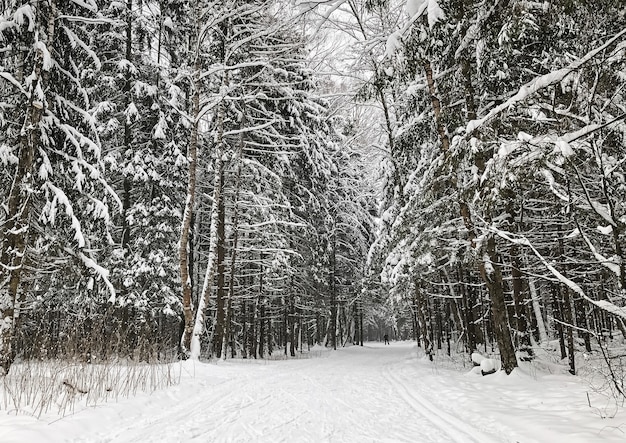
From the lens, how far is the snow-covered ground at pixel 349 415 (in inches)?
171

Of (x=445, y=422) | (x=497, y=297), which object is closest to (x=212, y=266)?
(x=497, y=297)

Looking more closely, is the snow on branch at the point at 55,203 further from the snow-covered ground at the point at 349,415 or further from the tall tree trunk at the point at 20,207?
the snow-covered ground at the point at 349,415

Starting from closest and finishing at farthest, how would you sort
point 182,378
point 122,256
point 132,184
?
1. point 182,378
2. point 122,256
3. point 132,184

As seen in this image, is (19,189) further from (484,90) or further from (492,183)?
(484,90)

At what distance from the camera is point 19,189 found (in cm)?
816

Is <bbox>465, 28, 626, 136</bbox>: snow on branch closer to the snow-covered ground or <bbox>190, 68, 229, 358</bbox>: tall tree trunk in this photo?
the snow-covered ground

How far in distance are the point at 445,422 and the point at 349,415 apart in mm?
1359

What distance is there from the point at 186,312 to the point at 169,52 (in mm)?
11387

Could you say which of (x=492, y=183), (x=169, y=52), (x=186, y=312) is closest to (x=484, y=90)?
(x=492, y=183)

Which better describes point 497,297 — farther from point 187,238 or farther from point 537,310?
point 187,238

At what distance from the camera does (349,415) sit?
5562 mm

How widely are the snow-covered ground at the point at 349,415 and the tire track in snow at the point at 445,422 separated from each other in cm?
1

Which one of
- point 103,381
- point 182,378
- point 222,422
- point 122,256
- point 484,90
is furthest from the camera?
point 122,256

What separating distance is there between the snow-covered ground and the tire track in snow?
1 cm
